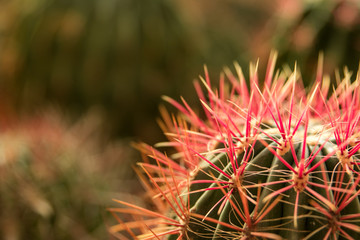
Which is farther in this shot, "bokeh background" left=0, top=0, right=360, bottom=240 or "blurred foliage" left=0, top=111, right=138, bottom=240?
"bokeh background" left=0, top=0, right=360, bottom=240

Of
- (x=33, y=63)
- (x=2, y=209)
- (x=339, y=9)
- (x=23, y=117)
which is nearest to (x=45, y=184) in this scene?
(x=2, y=209)

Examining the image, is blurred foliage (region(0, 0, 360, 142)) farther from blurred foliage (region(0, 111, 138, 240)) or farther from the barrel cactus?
the barrel cactus

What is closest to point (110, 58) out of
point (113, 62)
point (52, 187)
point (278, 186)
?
point (113, 62)

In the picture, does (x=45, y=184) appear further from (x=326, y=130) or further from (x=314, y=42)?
(x=314, y=42)

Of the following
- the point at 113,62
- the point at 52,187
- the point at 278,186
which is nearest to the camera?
the point at 278,186

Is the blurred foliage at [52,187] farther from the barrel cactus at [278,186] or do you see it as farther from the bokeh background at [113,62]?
the barrel cactus at [278,186]

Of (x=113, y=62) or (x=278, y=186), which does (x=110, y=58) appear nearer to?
(x=113, y=62)

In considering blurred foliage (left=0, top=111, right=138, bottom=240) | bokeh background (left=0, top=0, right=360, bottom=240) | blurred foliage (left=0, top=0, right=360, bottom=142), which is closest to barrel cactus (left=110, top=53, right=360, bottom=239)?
blurred foliage (left=0, top=111, right=138, bottom=240)
